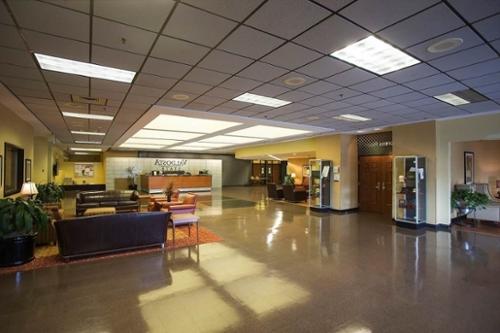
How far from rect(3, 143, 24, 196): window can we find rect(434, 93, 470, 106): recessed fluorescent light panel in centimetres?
889

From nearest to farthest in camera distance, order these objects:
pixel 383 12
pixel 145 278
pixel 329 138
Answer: pixel 383 12
pixel 145 278
pixel 329 138

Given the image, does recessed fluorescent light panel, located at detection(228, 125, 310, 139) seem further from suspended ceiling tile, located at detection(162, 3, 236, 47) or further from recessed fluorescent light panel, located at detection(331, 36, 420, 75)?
suspended ceiling tile, located at detection(162, 3, 236, 47)

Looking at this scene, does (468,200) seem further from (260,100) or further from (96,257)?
(96,257)

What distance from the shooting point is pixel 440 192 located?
693 centimetres

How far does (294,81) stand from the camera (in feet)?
13.1

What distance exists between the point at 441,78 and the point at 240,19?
3264 mm

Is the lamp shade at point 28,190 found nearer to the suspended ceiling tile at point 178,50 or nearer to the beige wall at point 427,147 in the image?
the suspended ceiling tile at point 178,50

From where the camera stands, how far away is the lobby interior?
248 cm

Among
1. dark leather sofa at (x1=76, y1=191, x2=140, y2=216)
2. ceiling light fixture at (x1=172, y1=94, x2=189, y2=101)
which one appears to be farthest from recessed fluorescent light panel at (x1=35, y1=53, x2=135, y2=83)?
dark leather sofa at (x1=76, y1=191, x2=140, y2=216)

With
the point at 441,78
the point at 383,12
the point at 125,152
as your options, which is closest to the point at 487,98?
the point at 441,78

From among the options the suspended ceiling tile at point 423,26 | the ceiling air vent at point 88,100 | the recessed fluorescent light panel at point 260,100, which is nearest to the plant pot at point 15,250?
the ceiling air vent at point 88,100

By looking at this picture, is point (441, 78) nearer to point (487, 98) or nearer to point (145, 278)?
point (487, 98)

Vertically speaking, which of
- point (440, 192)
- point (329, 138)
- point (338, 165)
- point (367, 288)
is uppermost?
point (329, 138)

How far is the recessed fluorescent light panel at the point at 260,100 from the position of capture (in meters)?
4.86
